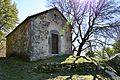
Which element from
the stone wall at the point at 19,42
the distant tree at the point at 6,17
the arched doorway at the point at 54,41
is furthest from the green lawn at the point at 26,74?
the distant tree at the point at 6,17

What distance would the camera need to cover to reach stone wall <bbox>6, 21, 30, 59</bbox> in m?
18.8

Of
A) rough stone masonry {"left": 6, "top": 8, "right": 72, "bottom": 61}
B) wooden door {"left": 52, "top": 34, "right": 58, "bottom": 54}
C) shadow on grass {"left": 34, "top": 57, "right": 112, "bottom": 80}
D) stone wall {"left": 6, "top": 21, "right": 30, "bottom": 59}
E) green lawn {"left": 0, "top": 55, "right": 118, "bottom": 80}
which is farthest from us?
wooden door {"left": 52, "top": 34, "right": 58, "bottom": 54}

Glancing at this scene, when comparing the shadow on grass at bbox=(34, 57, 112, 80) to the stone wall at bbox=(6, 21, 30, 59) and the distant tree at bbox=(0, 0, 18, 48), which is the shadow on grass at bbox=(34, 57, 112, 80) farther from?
the distant tree at bbox=(0, 0, 18, 48)

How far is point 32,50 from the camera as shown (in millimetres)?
18062

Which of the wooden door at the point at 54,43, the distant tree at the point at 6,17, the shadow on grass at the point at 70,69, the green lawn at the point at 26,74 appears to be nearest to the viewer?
the green lawn at the point at 26,74

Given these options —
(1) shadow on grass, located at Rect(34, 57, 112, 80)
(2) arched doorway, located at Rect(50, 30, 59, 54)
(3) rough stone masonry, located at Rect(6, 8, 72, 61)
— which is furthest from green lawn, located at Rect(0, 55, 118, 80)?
(2) arched doorway, located at Rect(50, 30, 59, 54)

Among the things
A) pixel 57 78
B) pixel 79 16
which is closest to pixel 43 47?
pixel 57 78

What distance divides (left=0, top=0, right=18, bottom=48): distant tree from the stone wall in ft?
14.3

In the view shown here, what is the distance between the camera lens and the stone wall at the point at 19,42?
61.8ft

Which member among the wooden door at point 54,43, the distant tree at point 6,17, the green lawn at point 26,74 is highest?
the distant tree at point 6,17

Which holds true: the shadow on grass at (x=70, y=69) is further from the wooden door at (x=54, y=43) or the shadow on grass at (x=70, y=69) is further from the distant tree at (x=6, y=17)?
the distant tree at (x=6, y=17)

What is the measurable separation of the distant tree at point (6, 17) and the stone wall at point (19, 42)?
435 centimetres

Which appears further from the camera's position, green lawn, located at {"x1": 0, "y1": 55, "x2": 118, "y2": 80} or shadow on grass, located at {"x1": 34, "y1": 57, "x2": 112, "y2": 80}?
shadow on grass, located at {"x1": 34, "y1": 57, "x2": 112, "y2": 80}

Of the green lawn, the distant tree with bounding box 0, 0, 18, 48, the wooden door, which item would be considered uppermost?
the distant tree with bounding box 0, 0, 18, 48
